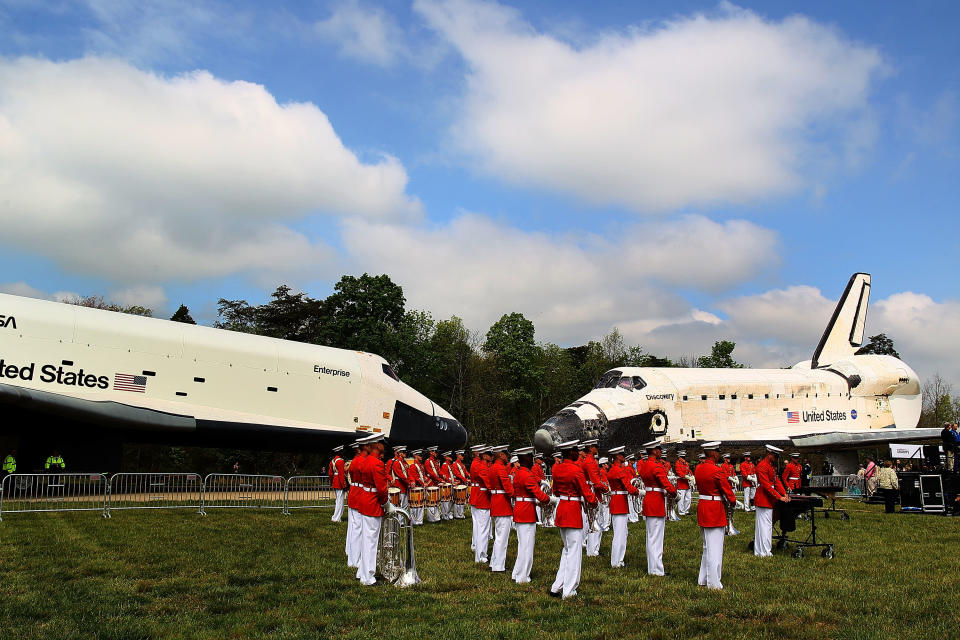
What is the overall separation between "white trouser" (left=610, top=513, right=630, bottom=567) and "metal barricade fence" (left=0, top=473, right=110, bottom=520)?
1301cm

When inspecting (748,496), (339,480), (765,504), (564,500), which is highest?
(564,500)

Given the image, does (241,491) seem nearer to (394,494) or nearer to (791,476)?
(394,494)

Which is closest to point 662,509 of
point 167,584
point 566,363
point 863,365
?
point 167,584

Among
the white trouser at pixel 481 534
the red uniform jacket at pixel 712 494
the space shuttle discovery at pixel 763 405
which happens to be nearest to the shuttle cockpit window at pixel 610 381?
the space shuttle discovery at pixel 763 405

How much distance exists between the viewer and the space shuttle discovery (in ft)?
79.5

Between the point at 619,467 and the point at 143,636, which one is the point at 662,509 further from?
the point at 143,636

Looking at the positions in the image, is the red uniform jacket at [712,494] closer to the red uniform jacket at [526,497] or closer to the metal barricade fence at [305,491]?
the red uniform jacket at [526,497]

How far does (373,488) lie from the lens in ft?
33.1

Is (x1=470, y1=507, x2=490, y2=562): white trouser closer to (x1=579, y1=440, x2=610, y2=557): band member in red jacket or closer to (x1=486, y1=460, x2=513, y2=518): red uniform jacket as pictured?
(x1=486, y1=460, x2=513, y2=518): red uniform jacket

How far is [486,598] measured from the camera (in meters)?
8.96

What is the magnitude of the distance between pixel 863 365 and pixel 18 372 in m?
31.6

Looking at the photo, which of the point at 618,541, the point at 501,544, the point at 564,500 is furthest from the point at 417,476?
the point at 564,500

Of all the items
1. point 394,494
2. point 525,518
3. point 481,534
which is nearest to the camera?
point 525,518

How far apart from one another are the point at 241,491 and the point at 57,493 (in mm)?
4849
